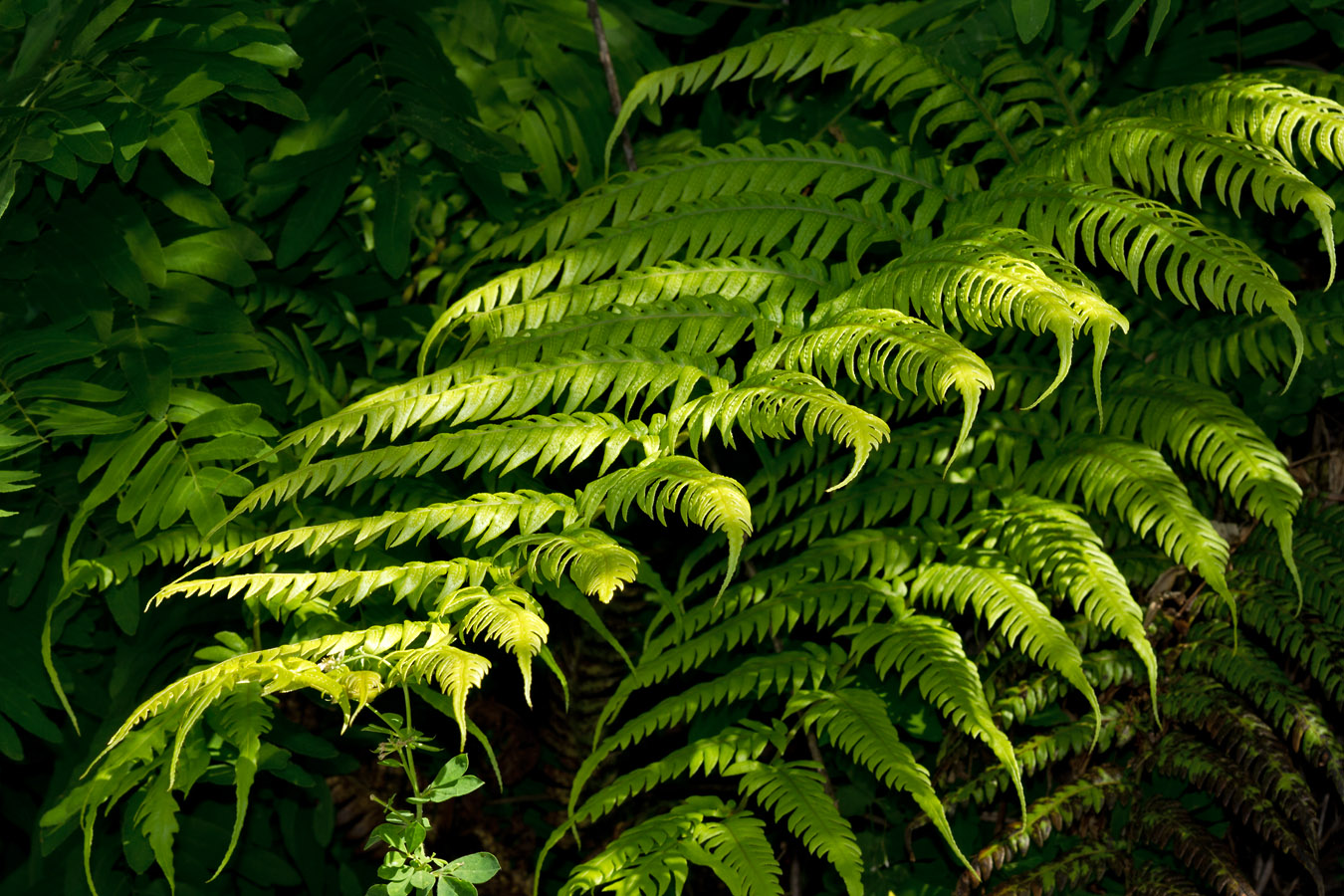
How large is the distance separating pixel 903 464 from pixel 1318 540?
790mm

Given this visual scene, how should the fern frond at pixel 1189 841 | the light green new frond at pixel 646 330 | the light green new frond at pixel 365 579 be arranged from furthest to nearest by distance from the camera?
the light green new frond at pixel 646 330 < the fern frond at pixel 1189 841 < the light green new frond at pixel 365 579

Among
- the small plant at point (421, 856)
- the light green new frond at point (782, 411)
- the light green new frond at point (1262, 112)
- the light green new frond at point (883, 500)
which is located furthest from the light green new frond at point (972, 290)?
the small plant at point (421, 856)

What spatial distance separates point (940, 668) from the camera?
1905 mm

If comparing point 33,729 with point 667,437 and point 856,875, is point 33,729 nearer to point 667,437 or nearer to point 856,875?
point 667,437

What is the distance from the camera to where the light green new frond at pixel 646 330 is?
2.04 meters

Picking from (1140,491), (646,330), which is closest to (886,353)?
(646,330)

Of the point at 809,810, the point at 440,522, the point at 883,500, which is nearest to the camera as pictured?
the point at 440,522

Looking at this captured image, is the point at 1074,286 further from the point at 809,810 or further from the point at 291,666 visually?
the point at 291,666

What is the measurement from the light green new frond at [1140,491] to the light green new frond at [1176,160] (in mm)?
447

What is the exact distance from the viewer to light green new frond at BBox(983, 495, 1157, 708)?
1836 mm

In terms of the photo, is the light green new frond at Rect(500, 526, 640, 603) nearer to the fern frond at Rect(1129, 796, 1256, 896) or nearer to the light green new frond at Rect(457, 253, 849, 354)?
the light green new frond at Rect(457, 253, 849, 354)

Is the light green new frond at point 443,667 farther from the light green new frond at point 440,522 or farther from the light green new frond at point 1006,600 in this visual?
the light green new frond at point 1006,600

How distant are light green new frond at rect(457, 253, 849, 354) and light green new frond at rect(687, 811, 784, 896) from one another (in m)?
0.93

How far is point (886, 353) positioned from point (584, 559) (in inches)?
22.0
